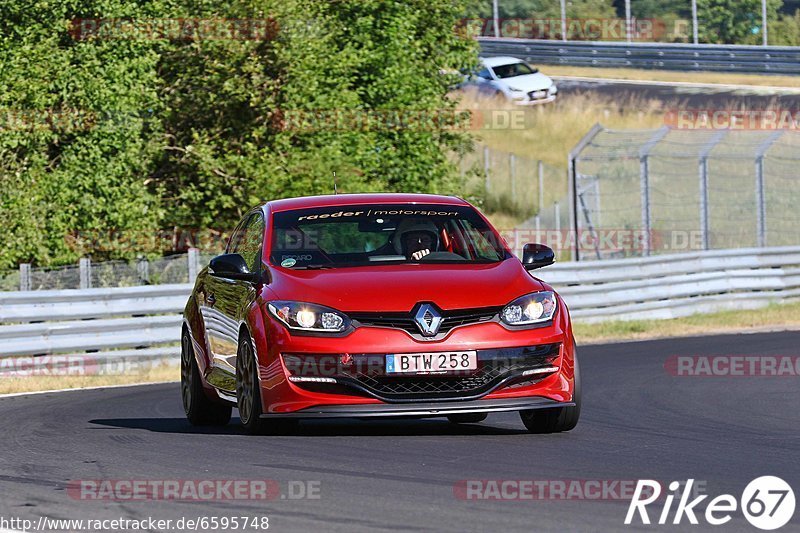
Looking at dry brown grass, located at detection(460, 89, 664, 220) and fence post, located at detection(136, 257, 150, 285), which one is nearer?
fence post, located at detection(136, 257, 150, 285)

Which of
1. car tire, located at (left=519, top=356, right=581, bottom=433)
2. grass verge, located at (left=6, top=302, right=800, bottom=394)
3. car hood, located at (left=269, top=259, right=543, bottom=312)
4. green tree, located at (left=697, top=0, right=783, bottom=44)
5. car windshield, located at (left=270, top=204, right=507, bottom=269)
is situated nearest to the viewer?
car hood, located at (left=269, top=259, right=543, bottom=312)

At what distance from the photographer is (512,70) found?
50.1 meters

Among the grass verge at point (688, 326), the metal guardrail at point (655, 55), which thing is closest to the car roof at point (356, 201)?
the grass verge at point (688, 326)

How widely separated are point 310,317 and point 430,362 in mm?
736

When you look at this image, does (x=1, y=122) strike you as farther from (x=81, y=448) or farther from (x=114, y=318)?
(x=81, y=448)

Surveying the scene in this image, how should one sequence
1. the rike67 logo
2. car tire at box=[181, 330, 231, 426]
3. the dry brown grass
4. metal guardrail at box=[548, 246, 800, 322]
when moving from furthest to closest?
the dry brown grass < metal guardrail at box=[548, 246, 800, 322] < car tire at box=[181, 330, 231, 426] < the rike67 logo

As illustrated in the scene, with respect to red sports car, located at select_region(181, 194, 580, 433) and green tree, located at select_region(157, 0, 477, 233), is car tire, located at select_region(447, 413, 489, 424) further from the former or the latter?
green tree, located at select_region(157, 0, 477, 233)

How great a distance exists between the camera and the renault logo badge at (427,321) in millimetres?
9125

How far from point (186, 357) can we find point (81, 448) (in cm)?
227

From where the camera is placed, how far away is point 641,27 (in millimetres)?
68062

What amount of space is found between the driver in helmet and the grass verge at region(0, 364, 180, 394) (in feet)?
21.7

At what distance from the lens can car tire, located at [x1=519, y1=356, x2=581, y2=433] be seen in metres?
9.76

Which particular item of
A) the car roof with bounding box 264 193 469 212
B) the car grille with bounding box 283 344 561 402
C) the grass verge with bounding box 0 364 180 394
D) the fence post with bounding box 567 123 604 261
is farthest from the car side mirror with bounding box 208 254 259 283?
the fence post with bounding box 567 123 604 261

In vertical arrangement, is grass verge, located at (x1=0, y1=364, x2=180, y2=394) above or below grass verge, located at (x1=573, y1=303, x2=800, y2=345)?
above
